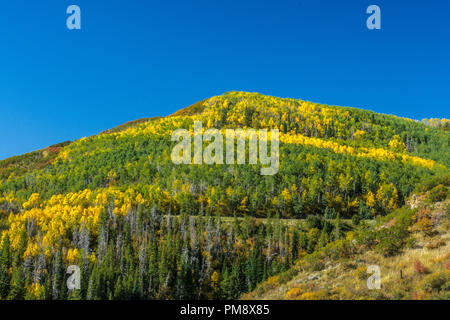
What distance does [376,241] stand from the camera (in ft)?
127

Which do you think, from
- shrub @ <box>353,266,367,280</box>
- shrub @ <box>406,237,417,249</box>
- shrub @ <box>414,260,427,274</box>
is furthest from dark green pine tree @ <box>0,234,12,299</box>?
shrub @ <box>414,260,427,274</box>

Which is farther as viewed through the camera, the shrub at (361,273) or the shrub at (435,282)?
the shrub at (361,273)

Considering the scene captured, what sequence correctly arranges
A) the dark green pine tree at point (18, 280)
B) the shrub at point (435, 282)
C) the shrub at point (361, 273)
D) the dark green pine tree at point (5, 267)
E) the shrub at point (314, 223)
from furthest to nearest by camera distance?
the shrub at point (314, 223), the dark green pine tree at point (5, 267), the dark green pine tree at point (18, 280), the shrub at point (361, 273), the shrub at point (435, 282)

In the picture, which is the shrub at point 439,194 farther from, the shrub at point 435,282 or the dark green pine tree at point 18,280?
the dark green pine tree at point 18,280

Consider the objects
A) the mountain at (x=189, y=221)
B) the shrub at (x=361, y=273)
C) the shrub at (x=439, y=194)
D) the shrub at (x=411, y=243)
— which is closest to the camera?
the shrub at (x=361, y=273)

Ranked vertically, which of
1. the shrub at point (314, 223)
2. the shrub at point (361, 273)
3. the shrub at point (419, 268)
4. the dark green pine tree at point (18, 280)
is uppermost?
the shrub at point (314, 223)

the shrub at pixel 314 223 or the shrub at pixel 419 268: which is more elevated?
the shrub at pixel 314 223

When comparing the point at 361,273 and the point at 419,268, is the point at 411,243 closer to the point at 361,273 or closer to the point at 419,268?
the point at 419,268

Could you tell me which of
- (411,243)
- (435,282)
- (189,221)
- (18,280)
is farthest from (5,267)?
(435,282)

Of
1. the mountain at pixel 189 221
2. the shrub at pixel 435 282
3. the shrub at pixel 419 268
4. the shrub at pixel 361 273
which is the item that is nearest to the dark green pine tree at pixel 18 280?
the mountain at pixel 189 221

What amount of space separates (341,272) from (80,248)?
9982 centimetres

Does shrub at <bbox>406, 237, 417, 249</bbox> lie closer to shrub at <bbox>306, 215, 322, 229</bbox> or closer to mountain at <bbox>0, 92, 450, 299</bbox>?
mountain at <bbox>0, 92, 450, 299</bbox>
